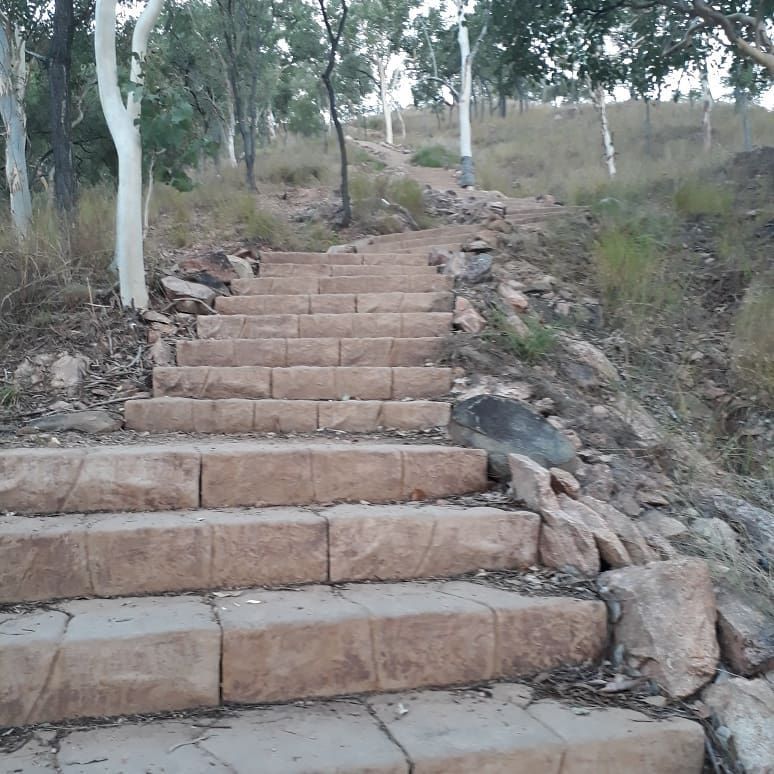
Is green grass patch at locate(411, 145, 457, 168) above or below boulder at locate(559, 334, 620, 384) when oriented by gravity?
above

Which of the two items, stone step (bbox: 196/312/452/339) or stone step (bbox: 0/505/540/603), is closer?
stone step (bbox: 0/505/540/603)

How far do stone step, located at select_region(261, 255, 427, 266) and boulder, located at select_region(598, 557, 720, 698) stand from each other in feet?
14.8

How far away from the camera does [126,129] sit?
5262 millimetres

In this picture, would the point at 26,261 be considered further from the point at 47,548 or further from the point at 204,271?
the point at 47,548

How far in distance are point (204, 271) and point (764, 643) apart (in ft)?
15.5

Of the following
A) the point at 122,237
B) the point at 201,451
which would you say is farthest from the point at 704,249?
the point at 201,451

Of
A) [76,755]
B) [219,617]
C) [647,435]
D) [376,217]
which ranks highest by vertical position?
[376,217]

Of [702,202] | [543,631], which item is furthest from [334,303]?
[702,202]

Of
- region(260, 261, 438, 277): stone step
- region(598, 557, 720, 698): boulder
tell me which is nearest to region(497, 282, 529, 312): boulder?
region(260, 261, 438, 277): stone step

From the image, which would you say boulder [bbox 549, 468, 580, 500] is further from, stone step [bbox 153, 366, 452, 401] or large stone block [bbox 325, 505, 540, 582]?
stone step [bbox 153, 366, 452, 401]

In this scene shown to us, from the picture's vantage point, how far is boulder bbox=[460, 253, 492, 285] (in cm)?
626

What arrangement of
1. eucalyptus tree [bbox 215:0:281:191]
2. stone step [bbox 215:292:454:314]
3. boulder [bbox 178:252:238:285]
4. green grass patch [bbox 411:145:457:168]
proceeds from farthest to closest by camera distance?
1. green grass patch [bbox 411:145:457:168]
2. eucalyptus tree [bbox 215:0:281:191]
3. boulder [bbox 178:252:238:285]
4. stone step [bbox 215:292:454:314]

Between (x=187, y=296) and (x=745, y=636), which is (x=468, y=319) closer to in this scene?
Answer: (x=187, y=296)

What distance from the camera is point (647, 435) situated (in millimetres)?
4379
